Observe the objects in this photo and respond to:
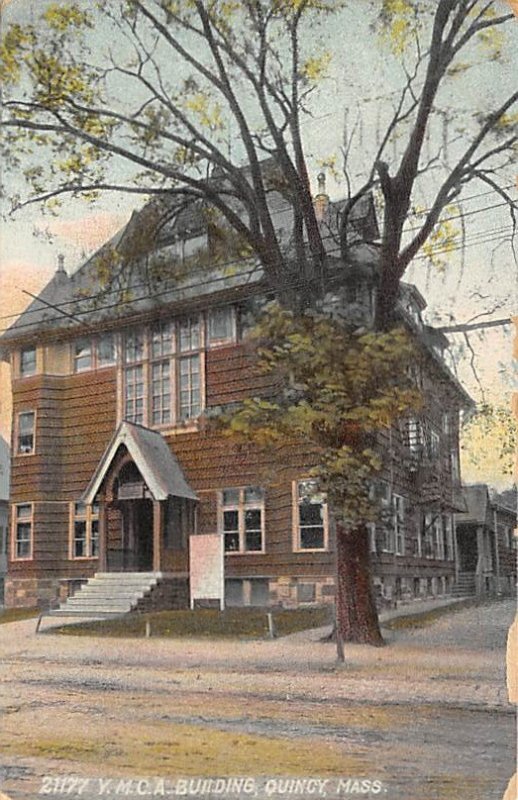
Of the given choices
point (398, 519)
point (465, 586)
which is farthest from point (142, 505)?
point (465, 586)

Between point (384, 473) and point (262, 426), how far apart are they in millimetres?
412

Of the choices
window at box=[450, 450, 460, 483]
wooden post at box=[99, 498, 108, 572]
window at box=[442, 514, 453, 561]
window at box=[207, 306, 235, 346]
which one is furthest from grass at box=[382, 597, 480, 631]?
window at box=[207, 306, 235, 346]

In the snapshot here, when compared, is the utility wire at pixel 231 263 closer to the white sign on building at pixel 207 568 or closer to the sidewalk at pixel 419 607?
the white sign on building at pixel 207 568

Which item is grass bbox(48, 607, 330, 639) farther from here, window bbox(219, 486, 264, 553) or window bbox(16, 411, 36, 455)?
window bbox(16, 411, 36, 455)

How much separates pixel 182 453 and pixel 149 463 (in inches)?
4.3

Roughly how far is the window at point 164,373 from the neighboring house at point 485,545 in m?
0.92

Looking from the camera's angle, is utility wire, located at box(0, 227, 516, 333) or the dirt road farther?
utility wire, located at box(0, 227, 516, 333)

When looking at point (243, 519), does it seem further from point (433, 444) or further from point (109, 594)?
point (433, 444)

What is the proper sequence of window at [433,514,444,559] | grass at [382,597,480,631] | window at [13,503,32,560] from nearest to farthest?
1. grass at [382,597,480,631]
2. window at [433,514,444,559]
3. window at [13,503,32,560]

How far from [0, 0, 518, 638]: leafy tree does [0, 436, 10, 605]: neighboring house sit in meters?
0.70

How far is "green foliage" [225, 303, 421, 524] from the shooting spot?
3.08 metres

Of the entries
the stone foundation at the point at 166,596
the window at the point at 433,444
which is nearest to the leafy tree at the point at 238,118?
the window at the point at 433,444

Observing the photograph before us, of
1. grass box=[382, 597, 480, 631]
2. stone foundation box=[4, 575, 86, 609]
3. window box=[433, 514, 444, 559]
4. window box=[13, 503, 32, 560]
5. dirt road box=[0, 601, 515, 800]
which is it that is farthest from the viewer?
window box=[13, 503, 32, 560]

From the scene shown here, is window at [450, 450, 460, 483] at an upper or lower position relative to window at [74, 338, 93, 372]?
lower
